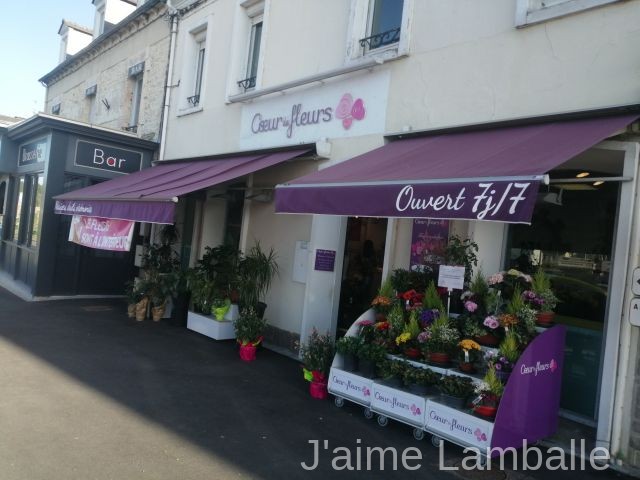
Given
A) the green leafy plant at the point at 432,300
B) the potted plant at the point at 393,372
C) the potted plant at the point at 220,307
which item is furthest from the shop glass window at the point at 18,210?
the green leafy plant at the point at 432,300

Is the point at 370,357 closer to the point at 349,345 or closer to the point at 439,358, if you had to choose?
the point at 349,345

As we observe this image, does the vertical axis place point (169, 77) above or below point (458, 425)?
above

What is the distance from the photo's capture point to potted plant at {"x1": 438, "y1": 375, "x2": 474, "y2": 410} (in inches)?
170

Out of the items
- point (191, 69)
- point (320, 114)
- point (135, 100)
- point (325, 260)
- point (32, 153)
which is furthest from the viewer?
point (135, 100)

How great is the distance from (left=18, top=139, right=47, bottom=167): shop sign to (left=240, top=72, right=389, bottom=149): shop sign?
498 cm

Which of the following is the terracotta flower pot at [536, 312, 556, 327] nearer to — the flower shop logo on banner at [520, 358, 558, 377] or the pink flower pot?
the flower shop logo on banner at [520, 358, 558, 377]

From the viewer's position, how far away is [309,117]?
758 cm

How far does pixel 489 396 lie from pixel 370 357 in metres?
1.21

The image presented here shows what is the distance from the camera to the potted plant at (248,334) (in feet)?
22.6

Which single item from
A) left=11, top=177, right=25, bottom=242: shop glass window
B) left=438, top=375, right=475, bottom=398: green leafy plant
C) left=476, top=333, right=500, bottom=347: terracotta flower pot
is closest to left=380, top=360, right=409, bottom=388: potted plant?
left=438, top=375, right=475, bottom=398: green leafy plant

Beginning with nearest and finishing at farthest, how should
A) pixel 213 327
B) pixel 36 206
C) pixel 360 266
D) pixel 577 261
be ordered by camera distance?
pixel 577 261
pixel 213 327
pixel 360 266
pixel 36 206

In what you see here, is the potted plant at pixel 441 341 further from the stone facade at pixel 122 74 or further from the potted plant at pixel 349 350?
the stone facade at pixel 122 74

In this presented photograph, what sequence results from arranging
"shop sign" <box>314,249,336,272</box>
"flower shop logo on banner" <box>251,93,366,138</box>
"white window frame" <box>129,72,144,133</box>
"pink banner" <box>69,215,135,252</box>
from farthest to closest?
"white window frame" <box>129,72,144,133</box> → "pink banner" <box>69,215,135,252</box> → "shop sign" <box>314,249,336,272</box> → "flower shop logo on banner" <box>251,93,366,138</box>

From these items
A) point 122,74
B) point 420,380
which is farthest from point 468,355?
point 122,74
